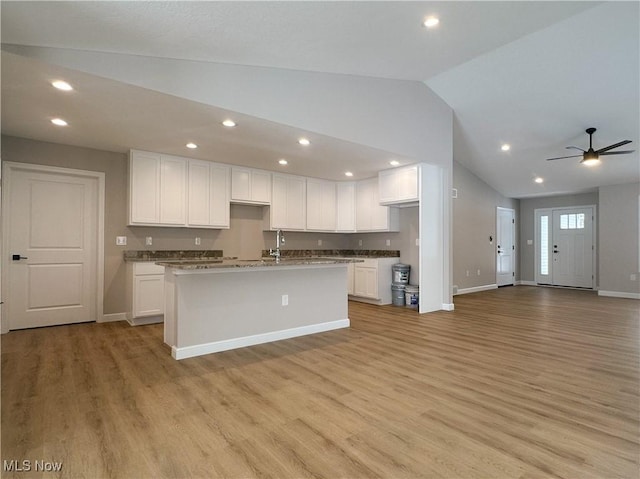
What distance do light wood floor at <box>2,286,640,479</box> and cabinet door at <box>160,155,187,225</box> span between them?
178 cm

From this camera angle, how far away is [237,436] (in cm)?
201

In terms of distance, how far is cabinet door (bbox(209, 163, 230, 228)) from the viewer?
5504 mm

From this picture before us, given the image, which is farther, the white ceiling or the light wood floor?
the white ceiling

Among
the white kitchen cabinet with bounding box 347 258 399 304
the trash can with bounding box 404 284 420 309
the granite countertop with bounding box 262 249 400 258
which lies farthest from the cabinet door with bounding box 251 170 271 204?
the trash can with bounding box 404 284 420 309

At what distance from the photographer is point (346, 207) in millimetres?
7129

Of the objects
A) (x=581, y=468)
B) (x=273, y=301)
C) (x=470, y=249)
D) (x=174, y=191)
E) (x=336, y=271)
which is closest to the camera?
(x=581, y=468)

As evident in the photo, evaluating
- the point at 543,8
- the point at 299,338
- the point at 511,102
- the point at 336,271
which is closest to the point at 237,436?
the point at 299,338

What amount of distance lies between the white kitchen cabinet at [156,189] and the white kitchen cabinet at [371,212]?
3.35 meters

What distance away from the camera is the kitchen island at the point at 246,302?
3381 mm

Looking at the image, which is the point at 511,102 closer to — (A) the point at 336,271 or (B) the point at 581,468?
(A) the point at 336,271

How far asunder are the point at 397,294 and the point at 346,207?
6.69 ft

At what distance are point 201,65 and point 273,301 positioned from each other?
2.52m

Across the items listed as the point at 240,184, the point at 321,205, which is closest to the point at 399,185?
the point at 321,205

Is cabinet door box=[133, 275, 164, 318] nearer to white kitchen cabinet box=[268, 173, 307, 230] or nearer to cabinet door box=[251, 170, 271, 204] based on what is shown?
cabinet door box=[251, 170, 271, 204]
